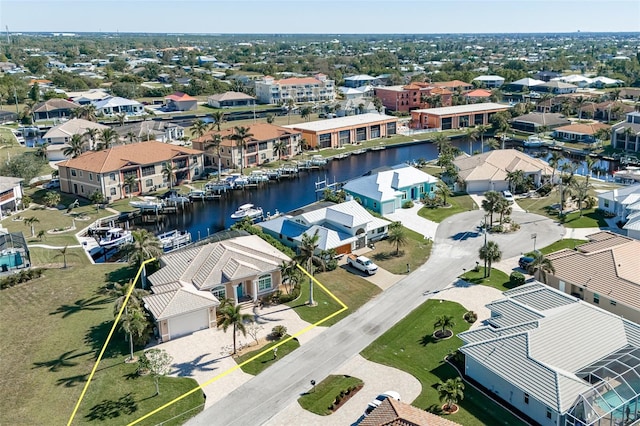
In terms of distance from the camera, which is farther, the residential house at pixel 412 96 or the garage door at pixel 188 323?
the residential house at pixel 412 96

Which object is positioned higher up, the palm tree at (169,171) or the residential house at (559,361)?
the palm tree at (169,171)

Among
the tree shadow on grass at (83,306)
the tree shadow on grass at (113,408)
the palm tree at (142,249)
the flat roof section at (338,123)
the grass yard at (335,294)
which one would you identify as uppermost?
the flat roof section at (338,123)

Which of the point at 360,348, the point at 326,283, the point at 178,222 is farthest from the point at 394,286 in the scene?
the point at 178,222

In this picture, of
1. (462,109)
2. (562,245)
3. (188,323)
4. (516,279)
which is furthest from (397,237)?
(462,109)

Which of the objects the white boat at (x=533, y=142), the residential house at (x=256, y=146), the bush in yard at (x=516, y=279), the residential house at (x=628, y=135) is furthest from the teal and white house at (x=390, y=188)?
the residential house at (x=628, y=135)

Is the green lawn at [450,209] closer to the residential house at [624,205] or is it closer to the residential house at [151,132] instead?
the residential house at [624,205]

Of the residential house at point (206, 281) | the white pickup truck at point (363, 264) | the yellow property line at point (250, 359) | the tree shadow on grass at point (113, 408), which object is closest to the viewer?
the tree shadow on grass at point (113, 408)

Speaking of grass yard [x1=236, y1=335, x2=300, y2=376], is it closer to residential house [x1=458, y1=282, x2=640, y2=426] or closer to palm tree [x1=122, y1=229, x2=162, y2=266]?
residential house [x1=458, y1=282, x2=640, y2=426]

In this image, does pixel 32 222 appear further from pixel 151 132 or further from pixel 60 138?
pixel 151 132
